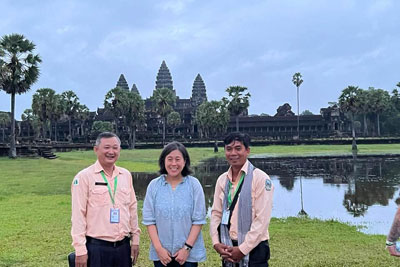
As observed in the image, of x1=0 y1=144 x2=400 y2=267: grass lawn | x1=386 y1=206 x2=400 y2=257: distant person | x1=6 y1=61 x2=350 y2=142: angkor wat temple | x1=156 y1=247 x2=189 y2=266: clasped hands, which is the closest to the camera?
x1=386 y1=206 x2=400 y2=257: distant person

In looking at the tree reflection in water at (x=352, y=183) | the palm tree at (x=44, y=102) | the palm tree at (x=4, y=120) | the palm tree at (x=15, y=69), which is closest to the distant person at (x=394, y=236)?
the tree reflection in water at (x=352, y=183)

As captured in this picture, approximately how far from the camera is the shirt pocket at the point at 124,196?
4020mm

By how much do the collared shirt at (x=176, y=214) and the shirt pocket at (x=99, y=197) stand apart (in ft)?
1.24

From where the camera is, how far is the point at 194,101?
367 ft

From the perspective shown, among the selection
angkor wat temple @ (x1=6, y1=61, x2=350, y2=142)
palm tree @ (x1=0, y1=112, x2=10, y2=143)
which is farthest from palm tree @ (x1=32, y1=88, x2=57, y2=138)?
palm tree @ (x1=0, y1=112, x2=10, y2=143)

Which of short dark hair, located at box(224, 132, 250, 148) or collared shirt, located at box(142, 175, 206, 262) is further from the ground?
short dark hair, located at box(224, 132, 250, 148)

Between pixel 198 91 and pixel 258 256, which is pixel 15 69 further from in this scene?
pixel 198 91

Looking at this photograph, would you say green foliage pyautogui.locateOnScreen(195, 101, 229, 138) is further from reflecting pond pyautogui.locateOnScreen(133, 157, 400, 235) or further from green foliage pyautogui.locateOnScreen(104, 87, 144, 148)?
reflecting pond pyautogui.locateOnScreen(133, 157, 400, 235)

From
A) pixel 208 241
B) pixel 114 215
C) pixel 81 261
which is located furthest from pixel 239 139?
pixel 208 241

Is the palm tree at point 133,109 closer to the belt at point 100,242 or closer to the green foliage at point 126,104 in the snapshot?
the green foliage at point 126,104

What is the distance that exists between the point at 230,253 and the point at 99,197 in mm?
1266

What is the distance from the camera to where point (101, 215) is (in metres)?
3.93

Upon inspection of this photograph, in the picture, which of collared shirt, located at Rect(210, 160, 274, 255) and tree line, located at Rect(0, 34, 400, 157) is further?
tree line, located at Rect(0, 34, 400, 157)

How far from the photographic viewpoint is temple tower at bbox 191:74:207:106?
113m
